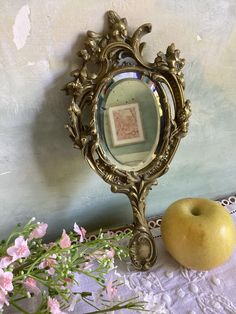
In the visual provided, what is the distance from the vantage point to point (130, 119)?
2.44 ft

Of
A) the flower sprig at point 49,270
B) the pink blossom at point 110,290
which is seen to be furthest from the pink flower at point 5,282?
the pink blossom at point 110,290

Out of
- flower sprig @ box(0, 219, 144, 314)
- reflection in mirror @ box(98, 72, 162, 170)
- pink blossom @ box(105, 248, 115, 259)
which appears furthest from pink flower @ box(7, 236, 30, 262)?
reflection in mirror @ box(98, 72, 162, 170)

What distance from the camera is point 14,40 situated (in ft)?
2.19

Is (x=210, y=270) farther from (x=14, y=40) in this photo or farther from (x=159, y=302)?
(x=14, y=40)

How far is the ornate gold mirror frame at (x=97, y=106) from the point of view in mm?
700

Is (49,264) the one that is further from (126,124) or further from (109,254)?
(126,124)

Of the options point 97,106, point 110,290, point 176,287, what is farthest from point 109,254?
point 97,106

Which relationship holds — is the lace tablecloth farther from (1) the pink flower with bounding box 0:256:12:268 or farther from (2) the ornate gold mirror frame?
(1) the pink flower with bounding box 0:256:12:268

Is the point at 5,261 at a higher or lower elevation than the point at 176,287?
higher

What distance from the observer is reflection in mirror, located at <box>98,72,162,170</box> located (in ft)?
2.37

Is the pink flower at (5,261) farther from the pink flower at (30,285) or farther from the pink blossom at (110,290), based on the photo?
the pink blossom at (110,290)

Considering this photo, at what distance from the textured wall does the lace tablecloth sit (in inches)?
7.0

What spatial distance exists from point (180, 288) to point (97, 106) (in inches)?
14.7

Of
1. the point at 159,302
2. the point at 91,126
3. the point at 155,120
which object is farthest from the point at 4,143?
the point at 159,302
